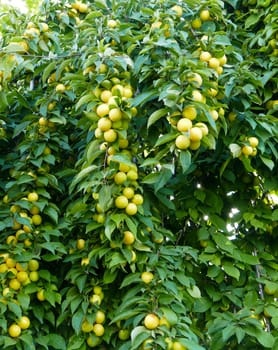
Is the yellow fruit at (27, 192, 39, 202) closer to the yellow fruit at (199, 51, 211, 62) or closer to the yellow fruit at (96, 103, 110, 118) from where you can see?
the yellow fruit at (96, 103, 110, 118)

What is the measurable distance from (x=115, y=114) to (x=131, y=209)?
1.23 ft

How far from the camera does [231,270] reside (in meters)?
2.56

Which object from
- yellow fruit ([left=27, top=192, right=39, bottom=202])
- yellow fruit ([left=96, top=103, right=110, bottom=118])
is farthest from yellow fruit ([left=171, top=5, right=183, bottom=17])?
yellow fruit ([left=27, top=192, right=39, bottom=202])

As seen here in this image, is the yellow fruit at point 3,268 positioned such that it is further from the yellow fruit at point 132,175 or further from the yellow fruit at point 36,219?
the yellow fruit at point 132,175

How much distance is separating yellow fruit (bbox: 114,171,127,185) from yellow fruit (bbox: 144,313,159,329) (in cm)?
52

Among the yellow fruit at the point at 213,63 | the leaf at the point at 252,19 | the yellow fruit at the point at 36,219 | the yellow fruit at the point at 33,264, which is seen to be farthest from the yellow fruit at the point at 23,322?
the leaf at the point at 252,19

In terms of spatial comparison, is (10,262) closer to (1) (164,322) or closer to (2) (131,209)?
(2) (131,209)

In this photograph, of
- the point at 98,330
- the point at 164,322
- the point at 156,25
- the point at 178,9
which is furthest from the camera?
the point at 178,9

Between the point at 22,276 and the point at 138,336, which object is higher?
the point at 138,336

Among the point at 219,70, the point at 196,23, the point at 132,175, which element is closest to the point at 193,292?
the point at 132,175

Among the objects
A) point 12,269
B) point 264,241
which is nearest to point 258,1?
point 264,241

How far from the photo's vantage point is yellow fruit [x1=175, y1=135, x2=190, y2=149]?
6.56 ft

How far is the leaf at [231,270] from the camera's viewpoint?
8.34 ft

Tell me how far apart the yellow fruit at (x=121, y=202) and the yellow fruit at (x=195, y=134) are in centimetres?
38
